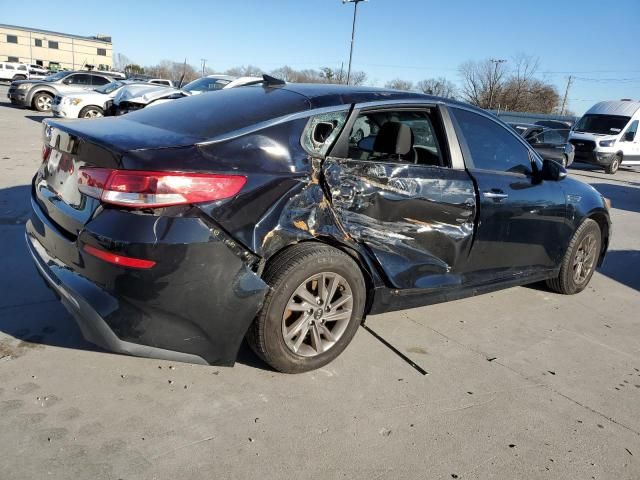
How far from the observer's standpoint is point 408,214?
325 centimetres

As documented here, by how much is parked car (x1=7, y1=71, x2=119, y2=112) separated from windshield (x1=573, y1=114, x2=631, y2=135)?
58.0ft

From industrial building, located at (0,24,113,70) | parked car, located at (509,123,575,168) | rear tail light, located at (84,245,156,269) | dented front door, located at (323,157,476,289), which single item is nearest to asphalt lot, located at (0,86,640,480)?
dented front door, located at (323,157,476,289)

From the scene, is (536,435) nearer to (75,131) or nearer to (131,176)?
(131,176)

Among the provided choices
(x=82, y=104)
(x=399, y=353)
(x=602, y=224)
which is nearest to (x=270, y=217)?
(x=399, y=353)

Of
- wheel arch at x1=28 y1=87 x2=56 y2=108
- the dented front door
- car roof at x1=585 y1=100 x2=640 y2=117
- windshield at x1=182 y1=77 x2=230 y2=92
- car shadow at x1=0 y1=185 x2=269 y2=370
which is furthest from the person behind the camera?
wheel arch at x1=28 y1=87 x2=56 y2=108

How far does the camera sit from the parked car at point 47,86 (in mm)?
19188

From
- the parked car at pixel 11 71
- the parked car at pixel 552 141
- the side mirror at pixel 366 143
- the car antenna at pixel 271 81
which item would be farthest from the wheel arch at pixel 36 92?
the parked car at pixel 11 71

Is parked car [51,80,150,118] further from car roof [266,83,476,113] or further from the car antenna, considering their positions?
car roof [266,83,476,113]

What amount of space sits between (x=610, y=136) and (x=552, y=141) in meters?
2.26

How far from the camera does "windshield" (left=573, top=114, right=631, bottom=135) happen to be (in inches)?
720

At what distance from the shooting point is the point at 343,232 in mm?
2986

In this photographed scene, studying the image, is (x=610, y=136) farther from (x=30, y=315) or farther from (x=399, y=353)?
(x=30, y=315)

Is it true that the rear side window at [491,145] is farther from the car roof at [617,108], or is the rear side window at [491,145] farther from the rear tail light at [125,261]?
the car roof at [617,108]

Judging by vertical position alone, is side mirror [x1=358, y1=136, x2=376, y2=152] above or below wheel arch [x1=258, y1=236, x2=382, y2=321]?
above
